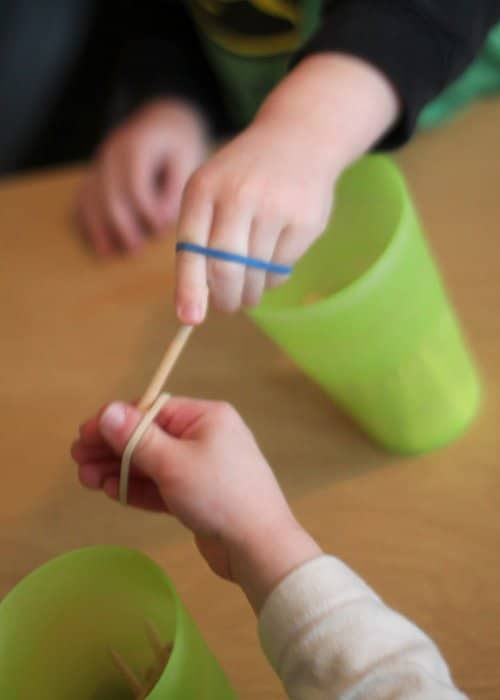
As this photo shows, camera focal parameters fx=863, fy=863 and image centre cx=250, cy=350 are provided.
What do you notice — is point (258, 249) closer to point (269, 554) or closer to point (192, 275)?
point (192, 275)

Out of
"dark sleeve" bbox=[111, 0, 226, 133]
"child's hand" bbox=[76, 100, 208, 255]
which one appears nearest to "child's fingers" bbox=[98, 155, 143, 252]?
"child's hand" bbox=[76, 100, 208, 255]

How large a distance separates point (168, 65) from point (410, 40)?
0.30m

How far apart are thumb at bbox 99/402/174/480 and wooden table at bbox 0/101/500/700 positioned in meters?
0.12

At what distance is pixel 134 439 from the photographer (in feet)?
1.30

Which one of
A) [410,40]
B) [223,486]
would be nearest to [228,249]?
[223,486]

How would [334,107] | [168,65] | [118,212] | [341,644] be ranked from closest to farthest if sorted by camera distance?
[341,644], [334,107], [118,212], [168,65]

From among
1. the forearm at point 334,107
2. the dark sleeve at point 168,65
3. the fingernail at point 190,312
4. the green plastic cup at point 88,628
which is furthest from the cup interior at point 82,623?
the dark sleeve at point 168,65

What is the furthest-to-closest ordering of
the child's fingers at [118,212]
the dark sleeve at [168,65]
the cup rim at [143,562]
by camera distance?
the dark sleeve at [168,65] → the child's fingers at [118,212] → the cup rim at [143,562]

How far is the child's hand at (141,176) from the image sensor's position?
66cm

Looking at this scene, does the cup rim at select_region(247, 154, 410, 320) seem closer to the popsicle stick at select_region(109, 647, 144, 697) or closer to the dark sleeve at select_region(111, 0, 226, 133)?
the popsicle stick at select_region(109, 647, 144, 697)

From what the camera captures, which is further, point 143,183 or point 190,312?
point 143,183

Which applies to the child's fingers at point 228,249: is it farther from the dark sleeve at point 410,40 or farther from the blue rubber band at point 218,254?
the dark sleeve at point 410,40

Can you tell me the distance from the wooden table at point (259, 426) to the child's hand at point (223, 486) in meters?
0.08

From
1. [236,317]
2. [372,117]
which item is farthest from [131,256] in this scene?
[372,117]
